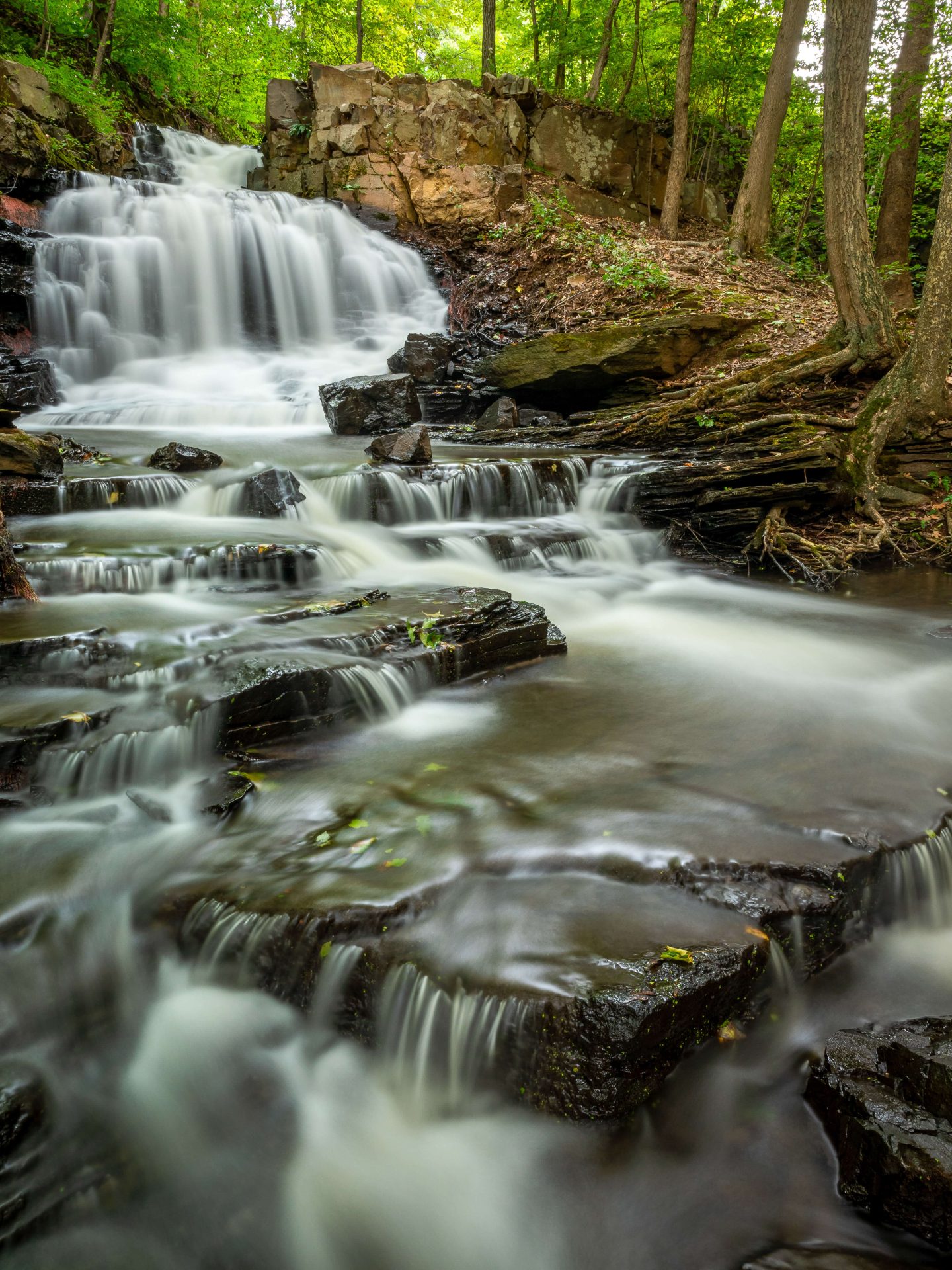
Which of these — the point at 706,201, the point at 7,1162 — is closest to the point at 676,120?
the point at 706,201

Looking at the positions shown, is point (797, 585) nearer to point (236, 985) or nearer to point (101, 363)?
point (236, 985)

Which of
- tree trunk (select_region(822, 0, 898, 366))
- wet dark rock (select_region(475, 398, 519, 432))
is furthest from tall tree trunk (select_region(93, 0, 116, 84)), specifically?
tree trunk (select_region(822, 0, 898, 366))

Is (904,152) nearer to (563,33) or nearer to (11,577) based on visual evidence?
(563,33)

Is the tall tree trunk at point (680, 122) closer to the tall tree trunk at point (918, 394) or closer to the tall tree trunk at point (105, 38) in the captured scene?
the tall tree trunk at point (918, 394)

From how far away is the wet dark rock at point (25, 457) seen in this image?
24.0ft

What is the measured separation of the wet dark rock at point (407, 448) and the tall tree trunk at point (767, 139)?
10.5 m

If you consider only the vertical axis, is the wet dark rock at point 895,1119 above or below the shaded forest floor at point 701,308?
below

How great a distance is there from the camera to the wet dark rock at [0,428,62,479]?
7.32 m

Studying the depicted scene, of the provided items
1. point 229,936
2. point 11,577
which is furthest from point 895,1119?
point 11,577

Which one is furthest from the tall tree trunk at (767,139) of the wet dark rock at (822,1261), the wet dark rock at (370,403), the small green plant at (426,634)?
the wet dark rock at (822,1261)

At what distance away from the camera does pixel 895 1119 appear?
209 cm

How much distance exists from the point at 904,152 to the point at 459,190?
888 centimetres

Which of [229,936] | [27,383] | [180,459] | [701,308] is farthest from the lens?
[701,308]

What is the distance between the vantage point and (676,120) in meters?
15.9
